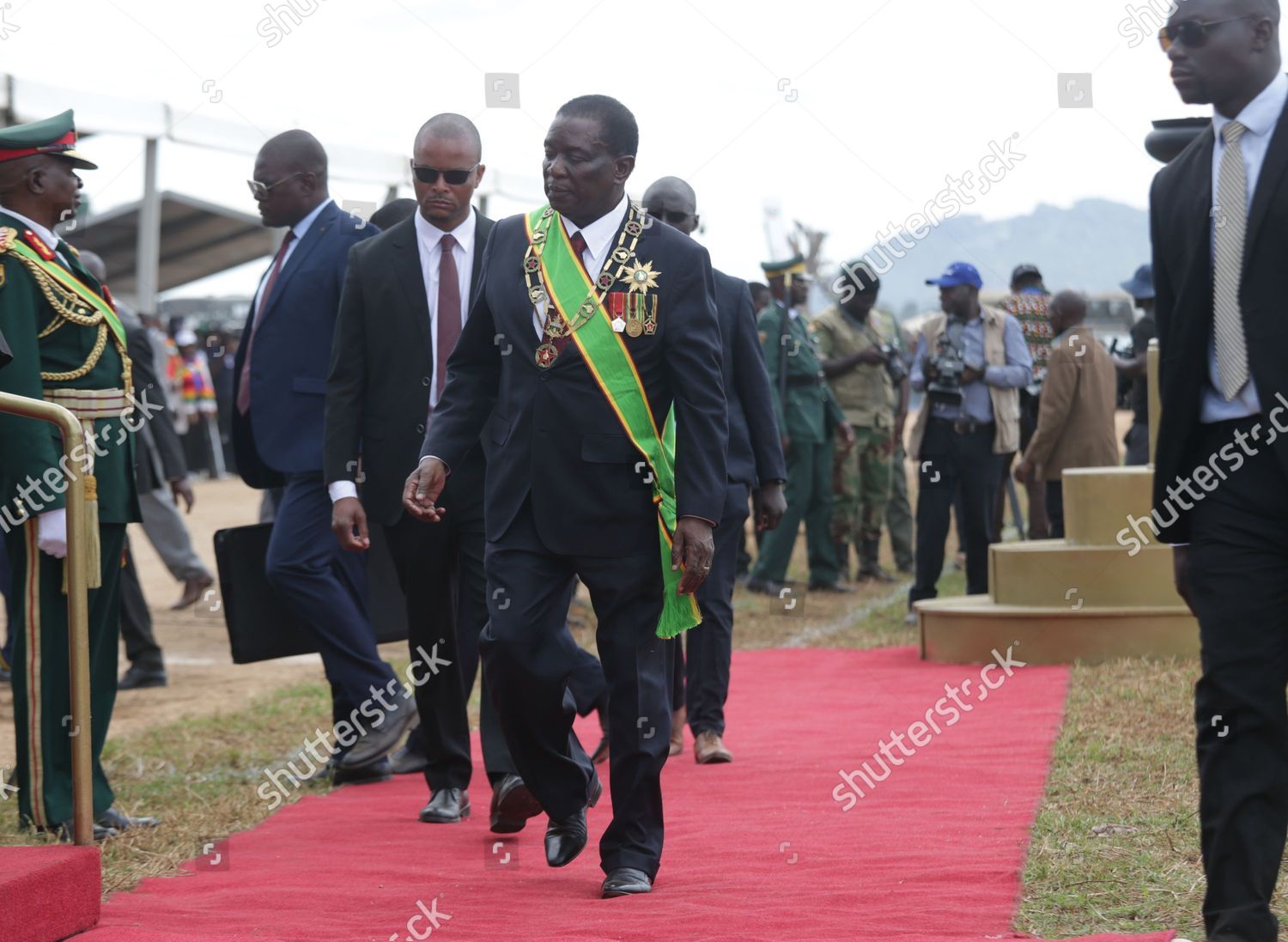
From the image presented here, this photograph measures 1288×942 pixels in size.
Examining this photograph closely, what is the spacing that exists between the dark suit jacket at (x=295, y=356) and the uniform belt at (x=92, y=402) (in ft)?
2.77

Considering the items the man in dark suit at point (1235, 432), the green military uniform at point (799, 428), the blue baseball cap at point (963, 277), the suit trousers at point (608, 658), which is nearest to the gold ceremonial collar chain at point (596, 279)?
the suit trousers at point (608, 658)

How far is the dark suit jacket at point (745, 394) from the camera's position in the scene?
6738 mm

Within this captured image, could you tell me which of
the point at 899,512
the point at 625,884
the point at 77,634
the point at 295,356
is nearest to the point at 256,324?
the point at 295,356

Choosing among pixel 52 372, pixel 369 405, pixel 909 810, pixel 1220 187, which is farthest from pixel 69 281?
pixel 1220 187

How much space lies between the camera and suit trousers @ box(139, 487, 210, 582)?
11.2m

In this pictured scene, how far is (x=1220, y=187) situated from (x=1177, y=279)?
0.72 feet

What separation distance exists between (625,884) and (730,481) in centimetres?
239

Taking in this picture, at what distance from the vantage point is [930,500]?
10.9 meters

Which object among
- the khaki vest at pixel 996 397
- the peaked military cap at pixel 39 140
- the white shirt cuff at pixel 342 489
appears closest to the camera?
the peaked military cap at pixel 39 140

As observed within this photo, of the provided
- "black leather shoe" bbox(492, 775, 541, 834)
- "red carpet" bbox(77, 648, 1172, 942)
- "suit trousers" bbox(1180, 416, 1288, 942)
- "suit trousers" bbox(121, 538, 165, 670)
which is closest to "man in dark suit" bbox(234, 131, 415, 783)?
"red carpet" bbox(77, 648, 1172, 942)

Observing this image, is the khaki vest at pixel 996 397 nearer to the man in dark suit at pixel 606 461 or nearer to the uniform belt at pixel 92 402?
the uniform belt at pixel 92 402

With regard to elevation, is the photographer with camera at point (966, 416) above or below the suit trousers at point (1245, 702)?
above

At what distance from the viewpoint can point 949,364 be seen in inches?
432

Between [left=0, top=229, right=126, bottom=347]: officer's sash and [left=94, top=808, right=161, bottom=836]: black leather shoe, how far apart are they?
1.51m
